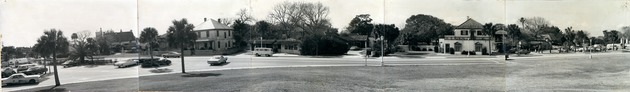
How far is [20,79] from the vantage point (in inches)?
260

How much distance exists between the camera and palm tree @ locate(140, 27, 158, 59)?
23.2 ft

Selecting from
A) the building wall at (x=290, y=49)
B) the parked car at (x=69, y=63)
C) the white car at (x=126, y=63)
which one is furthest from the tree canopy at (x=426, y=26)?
the parked car at (x=69, y=63)

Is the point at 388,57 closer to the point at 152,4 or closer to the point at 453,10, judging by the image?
the point at 453,10

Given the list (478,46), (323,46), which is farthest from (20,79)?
(478,46)

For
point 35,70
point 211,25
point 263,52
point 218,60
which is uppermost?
point 211,25

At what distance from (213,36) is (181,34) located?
45 centimetres

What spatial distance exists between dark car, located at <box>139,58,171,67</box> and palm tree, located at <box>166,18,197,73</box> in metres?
0.27

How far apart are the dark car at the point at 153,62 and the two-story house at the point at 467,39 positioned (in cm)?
387

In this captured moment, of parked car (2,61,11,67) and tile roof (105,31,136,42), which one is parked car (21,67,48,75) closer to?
parked car (2,61,11,67)

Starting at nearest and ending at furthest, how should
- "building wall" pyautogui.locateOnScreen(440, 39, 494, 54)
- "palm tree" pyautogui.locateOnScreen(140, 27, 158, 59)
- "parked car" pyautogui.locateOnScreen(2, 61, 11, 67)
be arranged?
"parked car" pyautogui.locateOnScreen(2, 61, 11, 67) → "building wall" pyautogui.locateOnScreen(440, 39, 494, 54) → "palm tree" pyautogui.locateOnScreen(140, 27, 158, 59)

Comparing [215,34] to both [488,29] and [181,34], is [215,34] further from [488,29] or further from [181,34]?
[488,29]

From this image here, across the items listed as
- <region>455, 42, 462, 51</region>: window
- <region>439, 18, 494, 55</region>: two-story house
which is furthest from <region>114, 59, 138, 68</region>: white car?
<region>455, 42, 462, 51</region>: window

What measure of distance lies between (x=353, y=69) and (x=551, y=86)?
274 cm

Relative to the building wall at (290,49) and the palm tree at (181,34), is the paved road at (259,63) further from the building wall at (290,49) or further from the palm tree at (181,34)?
the palm tree at (181,34)
